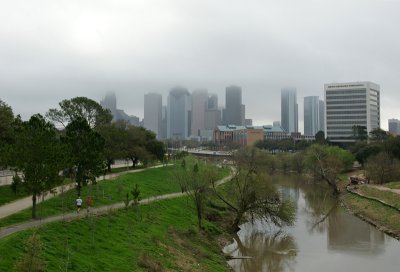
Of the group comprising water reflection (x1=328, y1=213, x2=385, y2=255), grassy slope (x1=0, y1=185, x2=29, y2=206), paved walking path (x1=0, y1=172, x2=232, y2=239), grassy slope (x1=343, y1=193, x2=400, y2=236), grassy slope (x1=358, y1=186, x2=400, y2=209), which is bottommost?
water reflection (x1=328, y1=213, x2=385, y2=255)

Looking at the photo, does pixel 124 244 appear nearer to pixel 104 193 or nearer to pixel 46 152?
pixel 46 152

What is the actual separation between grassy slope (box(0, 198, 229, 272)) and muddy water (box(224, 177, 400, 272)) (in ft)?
12.0

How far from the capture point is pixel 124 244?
32.0 m

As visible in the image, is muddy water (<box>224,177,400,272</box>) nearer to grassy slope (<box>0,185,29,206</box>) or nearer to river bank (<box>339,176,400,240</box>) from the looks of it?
river bank (<box>339,176,400,240</box>)

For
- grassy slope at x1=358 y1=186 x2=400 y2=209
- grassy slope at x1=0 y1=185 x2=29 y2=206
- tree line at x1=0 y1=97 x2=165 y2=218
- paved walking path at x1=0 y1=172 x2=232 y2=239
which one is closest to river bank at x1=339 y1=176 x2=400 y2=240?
grassy slope at x1=358 y1=186 x2=400 y2=209

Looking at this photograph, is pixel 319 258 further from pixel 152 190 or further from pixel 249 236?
pixel 152 190

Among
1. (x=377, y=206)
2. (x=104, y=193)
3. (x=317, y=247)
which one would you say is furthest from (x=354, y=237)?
(x=104, y=193)

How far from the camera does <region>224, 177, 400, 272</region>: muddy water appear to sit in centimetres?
3725

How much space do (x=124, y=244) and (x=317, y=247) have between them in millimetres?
21874

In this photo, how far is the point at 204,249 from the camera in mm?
38781

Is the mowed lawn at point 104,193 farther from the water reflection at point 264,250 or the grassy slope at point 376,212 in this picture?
the grassy slope at point 376,212

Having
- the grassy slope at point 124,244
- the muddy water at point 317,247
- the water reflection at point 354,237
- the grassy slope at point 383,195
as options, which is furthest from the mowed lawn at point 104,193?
the grassy slope at point 383,195

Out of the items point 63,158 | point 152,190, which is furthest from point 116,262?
point 152,190

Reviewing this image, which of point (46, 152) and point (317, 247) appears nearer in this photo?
point (46, 152)
